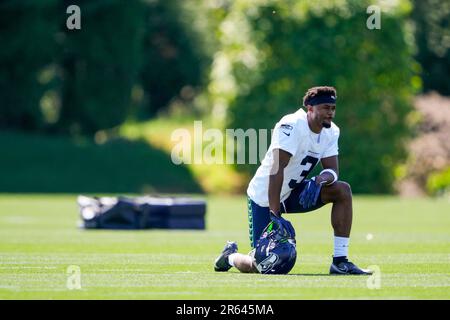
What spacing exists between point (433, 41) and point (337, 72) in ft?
32.5

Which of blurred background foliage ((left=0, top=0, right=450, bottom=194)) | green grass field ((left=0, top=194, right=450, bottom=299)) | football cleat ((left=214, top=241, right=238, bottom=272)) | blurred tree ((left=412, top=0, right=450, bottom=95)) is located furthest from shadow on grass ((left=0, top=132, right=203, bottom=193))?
football cleat ((left=214, top=241, right=238, bottom=272))

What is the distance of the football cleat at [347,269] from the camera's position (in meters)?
12.3

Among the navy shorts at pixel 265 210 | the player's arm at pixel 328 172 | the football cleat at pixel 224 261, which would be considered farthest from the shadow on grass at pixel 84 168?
the player's arm at pixel 328 172

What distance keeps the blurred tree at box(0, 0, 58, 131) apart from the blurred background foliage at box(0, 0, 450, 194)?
5cm

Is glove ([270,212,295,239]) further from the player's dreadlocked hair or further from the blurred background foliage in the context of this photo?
the blurred background foliage

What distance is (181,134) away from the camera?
56.0m

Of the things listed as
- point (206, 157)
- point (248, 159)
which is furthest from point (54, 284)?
point (206, 157)

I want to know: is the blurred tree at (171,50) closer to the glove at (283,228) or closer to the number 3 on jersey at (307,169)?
the number 3 on jersey at (307,169)

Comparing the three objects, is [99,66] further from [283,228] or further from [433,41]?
[283,228]

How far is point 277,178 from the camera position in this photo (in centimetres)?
1229

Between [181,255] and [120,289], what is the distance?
474 centimetres

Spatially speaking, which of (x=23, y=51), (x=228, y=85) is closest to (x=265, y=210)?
(x=228, y=85)
